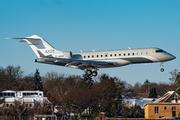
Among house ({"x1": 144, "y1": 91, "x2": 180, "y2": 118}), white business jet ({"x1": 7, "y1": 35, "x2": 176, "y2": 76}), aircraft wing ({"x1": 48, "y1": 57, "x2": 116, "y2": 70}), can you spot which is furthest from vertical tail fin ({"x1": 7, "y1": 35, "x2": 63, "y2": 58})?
house ({"x1": 144, "y1": 91, "x2": 180, "y2": 118})

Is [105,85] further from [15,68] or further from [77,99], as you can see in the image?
[15,68]

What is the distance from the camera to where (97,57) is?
37125 millimetres

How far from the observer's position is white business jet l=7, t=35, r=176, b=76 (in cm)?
3534

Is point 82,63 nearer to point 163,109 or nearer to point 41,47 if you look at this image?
point 41,47

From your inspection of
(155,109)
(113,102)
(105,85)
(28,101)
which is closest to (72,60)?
(155,109)

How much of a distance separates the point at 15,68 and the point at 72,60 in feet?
183

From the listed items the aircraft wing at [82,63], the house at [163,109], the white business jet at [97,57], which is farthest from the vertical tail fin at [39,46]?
the house at [163,109]

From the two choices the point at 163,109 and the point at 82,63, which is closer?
the point at 82,63

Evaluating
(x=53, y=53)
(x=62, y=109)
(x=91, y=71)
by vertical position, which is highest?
(x=53, y=53)

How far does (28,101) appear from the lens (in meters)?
61.1

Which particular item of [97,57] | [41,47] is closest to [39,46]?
[41,47]

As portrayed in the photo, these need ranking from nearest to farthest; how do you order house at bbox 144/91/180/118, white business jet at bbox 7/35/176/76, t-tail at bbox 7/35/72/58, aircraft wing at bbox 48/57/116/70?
1. white business jet at bbox 7/35/176/76
2. aircraft wing at bbox 48/57/116/70
3. t-tail at bbox 7/35/72/58
4. house at bbox 144/91/180/118

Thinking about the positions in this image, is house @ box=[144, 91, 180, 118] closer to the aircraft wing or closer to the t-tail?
the aircraft wing

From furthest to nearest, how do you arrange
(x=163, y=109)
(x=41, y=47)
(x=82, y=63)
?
(x=163, y=109) → (x=41, y=47) → (x=82, y=63)
